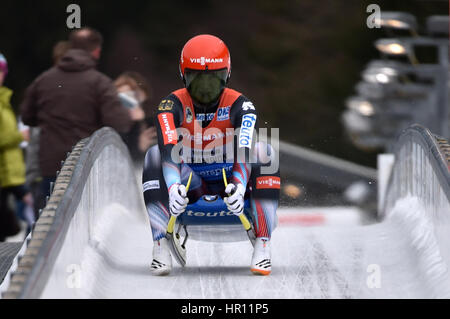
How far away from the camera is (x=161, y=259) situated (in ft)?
30.4

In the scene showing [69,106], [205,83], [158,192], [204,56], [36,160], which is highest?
[204,56]

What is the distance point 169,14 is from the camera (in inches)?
1628

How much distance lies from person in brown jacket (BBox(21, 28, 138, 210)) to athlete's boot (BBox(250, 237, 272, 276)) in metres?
2.70

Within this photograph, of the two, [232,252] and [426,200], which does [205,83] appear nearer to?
[232,252]

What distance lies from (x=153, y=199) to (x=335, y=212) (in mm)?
10298

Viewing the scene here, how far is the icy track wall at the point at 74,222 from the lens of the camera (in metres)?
7.52

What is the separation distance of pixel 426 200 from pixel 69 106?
10.4 ft

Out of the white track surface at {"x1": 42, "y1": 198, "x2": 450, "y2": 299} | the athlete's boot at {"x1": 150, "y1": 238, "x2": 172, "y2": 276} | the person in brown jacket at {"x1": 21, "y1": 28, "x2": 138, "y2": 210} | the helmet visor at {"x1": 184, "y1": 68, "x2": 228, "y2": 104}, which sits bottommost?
the white track surface at {"x1": 42, "y1": 198, "x2": 450, "y2": 299}

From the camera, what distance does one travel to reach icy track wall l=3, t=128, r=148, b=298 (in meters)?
7.52

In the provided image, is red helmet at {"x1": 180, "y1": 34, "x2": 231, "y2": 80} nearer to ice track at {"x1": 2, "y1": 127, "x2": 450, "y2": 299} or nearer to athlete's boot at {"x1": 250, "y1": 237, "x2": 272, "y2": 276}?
ice track at {"x1": 2, "y1": 127, "x2": 450, "y2": 299}

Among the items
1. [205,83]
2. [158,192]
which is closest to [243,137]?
[205,83]

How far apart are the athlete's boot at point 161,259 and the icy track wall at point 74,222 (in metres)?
0.43

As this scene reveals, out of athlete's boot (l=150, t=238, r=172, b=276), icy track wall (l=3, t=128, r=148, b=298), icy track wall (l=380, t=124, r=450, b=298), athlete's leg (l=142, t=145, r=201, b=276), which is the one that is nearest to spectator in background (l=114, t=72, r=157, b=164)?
icy track wall (l=3, t=128, r=148, b=298)

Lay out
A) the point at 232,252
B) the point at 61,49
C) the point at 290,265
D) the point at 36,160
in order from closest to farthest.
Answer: the point at 290,265 → the point at 232,252 → the point at 61,49 → the point at 36,160
